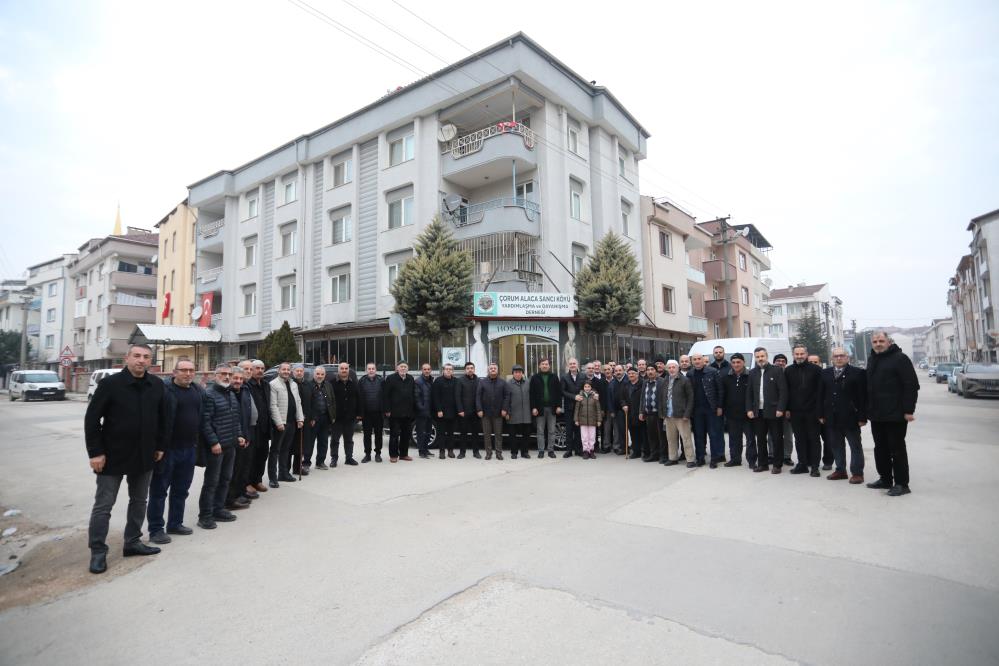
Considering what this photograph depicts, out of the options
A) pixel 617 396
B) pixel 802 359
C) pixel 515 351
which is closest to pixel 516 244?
pixel 515 351

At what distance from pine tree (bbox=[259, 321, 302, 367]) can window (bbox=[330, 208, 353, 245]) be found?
5.82 meters

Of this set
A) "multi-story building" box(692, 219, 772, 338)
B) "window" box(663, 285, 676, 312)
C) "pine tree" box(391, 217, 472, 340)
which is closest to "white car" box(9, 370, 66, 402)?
"pine tree" box(391, 217, 472, 340)

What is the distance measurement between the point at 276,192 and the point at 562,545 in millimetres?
28629

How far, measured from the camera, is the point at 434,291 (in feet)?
53.3

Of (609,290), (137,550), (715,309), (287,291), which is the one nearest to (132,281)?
(287,291)

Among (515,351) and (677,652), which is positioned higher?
(515,351)

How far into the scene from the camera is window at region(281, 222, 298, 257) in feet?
92.9

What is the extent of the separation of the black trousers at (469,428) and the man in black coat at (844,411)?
629cm

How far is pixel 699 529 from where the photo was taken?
5566 mm

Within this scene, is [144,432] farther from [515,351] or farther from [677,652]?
[515,351]

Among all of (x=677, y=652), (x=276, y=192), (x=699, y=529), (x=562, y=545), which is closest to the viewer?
(x=677, y=652)

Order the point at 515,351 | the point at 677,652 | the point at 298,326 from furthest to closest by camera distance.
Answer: the point at 298,326
the point at 515,351
the point at 677,652

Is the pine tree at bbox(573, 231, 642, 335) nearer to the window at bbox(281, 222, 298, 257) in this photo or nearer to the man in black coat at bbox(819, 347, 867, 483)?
the man in black coat at bbox(819, 347, 867, 483)

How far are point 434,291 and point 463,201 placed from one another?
7.98 meters
